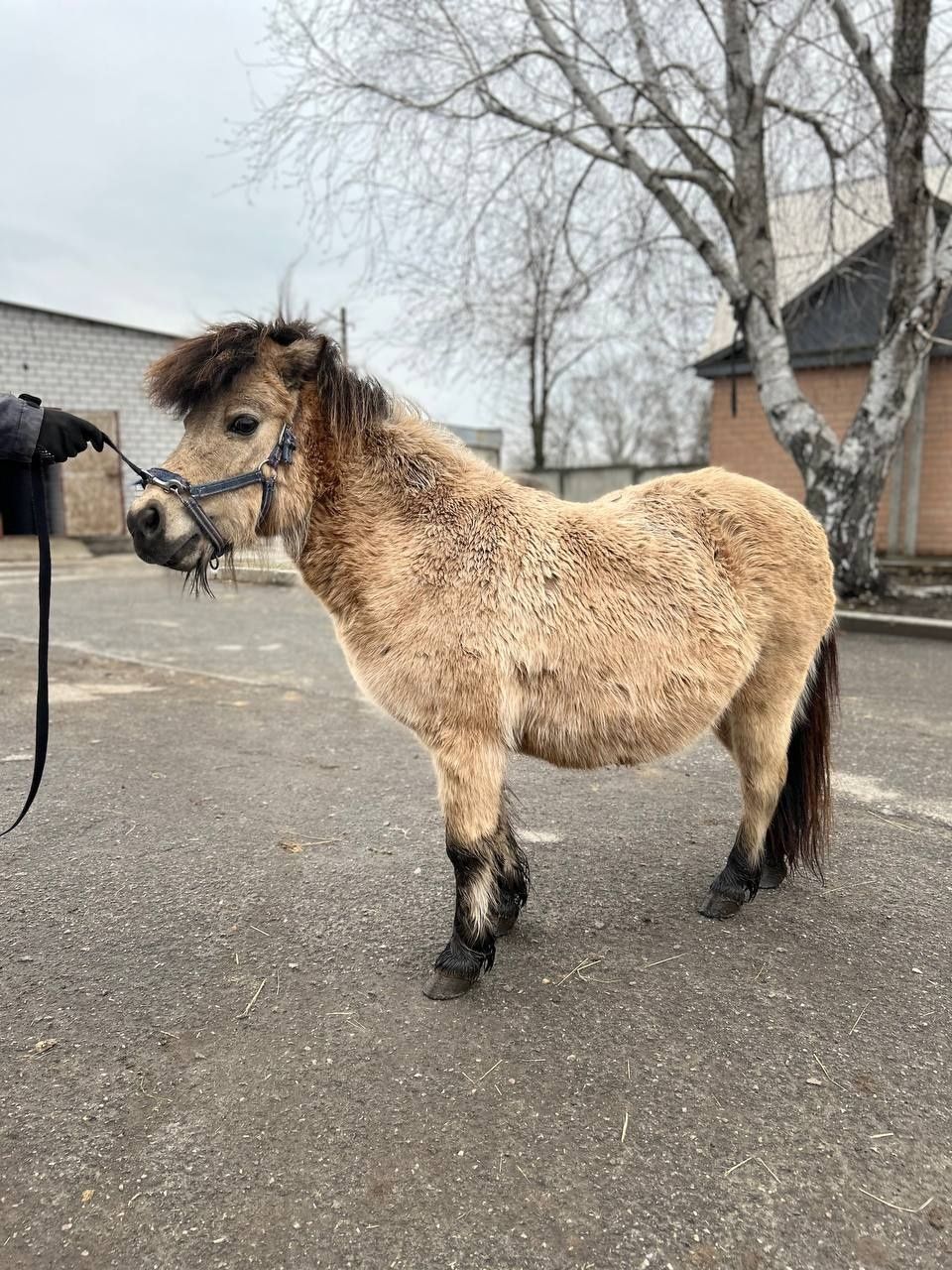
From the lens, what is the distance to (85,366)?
1869 cm

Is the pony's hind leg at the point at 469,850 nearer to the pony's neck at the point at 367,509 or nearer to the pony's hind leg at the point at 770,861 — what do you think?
the pony's neck at the point at 367,509

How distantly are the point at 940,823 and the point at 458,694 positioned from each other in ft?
8.92

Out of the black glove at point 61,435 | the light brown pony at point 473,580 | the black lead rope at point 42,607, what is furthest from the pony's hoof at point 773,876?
the black glove at point 61,435

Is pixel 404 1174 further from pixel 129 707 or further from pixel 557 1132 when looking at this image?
pixel 129 707

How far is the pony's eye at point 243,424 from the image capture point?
2311 mm

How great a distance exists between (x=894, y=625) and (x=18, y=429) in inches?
333

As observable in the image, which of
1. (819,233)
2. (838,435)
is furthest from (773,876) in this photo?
(819,233)

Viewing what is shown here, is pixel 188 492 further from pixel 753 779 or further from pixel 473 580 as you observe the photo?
pixel 753 779

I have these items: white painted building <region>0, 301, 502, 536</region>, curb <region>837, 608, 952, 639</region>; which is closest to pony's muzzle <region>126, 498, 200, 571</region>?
curb <region>837, 608, 952, 639</region>

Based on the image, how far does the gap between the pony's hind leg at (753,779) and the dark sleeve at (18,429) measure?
256 cm

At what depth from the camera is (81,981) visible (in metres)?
2.50

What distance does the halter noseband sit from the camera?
7.34ft

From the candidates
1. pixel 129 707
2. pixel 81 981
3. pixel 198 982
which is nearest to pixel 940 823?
pixel 198 982

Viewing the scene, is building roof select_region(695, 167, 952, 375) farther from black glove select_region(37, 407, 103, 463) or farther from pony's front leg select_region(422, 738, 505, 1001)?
black glove select_region(37, 407, 103, 463)
